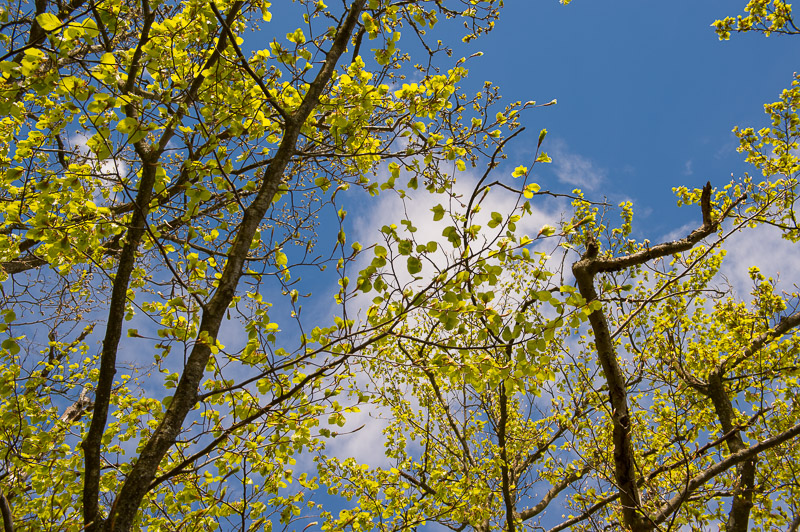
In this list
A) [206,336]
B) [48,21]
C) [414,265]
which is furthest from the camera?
[206,336]

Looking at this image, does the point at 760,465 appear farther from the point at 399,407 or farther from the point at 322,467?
the point at 322,467

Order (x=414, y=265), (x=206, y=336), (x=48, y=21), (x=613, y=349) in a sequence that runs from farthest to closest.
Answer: (x=613, y=349) < (x=206, y=336) < (x=414, y=265) < (x=48, y=21)

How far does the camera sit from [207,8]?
3568 millimetres

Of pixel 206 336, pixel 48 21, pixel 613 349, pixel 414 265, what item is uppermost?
pixel 48 21

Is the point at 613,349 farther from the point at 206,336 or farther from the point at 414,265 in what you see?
the point at 206,336

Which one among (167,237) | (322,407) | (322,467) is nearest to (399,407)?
(322,467)

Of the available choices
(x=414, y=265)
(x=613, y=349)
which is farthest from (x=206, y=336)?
(x=613, y=349)

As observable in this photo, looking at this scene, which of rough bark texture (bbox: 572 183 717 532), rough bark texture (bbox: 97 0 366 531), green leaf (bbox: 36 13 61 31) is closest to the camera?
green leaf (bbox: 36 13 61 31)

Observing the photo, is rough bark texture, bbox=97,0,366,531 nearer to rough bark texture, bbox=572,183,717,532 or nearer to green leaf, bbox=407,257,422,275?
green leaf, bbox=407,257,422,275

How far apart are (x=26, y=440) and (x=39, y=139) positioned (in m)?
2.62

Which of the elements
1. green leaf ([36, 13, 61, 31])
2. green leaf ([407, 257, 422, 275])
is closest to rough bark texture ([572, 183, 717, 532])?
green leaf ([407, 257, 422, 275])

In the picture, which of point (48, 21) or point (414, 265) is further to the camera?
point (414, 265)

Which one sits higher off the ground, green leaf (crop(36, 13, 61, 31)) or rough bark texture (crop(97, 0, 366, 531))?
green leaf (crop(36, 13, 61, 31))

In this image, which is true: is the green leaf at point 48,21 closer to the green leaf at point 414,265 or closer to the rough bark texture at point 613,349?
the green leaf at point 414,265
